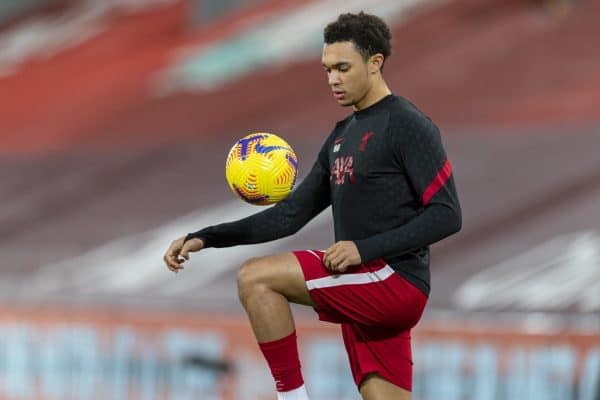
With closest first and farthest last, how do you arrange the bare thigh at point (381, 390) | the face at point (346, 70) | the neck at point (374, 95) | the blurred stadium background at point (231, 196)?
the face at point (346, 70) < the neck at point (374, 95) < the bare thigh at point (381, 390) < the blurred stadium background at point (231, 196)

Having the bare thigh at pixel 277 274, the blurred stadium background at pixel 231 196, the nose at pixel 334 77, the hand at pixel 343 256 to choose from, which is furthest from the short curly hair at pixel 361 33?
the blurred stadium background at pixel 231 196

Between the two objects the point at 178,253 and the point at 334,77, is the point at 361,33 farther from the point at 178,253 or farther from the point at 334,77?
the point at 178,253

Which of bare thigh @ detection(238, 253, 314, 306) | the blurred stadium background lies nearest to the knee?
bare thigh @ detection(238, 253, 314, 306)

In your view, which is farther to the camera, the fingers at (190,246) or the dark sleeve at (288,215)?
the dark sleeve at (288,215)

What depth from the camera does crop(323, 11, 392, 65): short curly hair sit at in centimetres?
479

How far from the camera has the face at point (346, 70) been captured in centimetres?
477

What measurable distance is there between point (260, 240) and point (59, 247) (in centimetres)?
673

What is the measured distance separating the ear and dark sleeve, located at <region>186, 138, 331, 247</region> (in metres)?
0.44

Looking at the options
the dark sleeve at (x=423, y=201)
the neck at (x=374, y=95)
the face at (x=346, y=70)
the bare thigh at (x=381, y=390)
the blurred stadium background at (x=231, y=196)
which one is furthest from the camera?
the blurred stadium background at (x=231, y=196)

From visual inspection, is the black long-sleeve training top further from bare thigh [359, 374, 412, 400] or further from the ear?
bare thigh [359, 374, 412, 400]

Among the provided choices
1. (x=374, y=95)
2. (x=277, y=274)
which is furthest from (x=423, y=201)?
(x=277, y=274)

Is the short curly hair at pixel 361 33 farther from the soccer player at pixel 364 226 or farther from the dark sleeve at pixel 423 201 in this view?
the dark sleeve at pixel 423 201

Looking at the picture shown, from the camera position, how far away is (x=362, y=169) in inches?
191

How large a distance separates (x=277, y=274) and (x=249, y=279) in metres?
0.10
